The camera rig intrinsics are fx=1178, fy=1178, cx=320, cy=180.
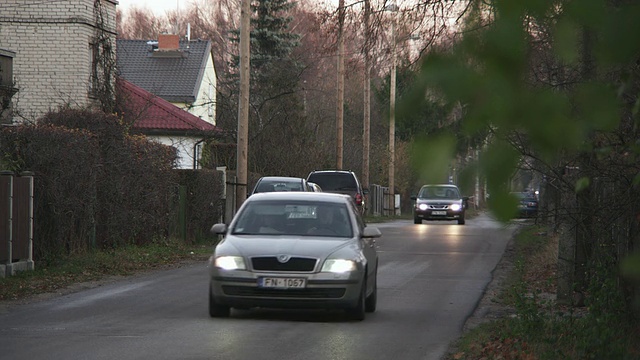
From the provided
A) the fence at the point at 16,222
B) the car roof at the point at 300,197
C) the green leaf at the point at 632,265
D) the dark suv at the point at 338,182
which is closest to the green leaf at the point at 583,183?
the green leaf at the point at 632,265

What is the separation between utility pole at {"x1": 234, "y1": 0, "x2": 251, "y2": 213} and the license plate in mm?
17055

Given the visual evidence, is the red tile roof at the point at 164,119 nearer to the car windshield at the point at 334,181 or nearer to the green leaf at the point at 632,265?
the car windshield at the point at 334,181

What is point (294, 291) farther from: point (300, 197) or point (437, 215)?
point (437, 215)

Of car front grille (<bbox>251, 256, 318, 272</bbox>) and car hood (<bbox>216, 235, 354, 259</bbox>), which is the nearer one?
car front grille (<bbox>251, 256, 318, 272</bbox>)

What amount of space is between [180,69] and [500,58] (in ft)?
206

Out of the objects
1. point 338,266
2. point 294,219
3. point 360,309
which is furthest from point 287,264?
point 294,219

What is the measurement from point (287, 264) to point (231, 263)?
60 cm

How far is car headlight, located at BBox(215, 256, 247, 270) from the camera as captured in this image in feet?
40.1

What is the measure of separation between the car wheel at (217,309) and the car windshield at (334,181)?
25.5 meters

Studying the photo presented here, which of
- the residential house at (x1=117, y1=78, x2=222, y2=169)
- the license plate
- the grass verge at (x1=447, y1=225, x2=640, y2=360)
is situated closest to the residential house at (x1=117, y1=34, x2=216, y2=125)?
the residential house at (x1=117, y1=78, x2=222, y2=169)

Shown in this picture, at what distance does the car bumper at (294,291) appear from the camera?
39.8 ft

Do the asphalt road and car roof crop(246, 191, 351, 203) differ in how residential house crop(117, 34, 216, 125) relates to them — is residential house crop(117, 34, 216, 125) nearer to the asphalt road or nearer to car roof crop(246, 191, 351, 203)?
the asphalt road

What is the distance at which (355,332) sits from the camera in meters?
11.6

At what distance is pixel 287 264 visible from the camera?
39.8 feet
